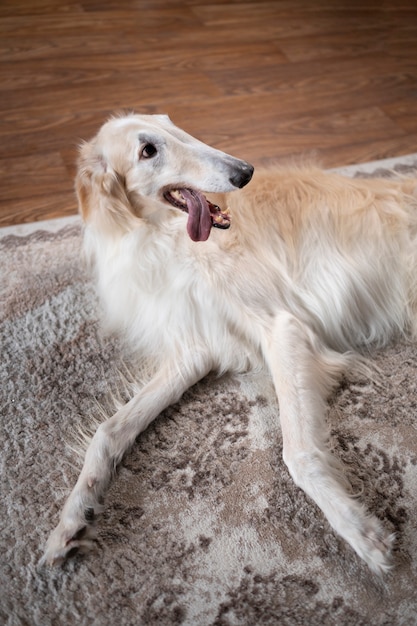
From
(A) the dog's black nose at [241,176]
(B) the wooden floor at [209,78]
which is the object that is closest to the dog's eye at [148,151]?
(A) the dog's black nose at [241,176]

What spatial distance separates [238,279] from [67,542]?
82 cm

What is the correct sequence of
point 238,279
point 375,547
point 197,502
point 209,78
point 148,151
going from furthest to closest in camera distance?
point 209,78, point 238,279, point 148,151, point 197,502, point 375,547

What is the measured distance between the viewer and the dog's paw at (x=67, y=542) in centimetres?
135

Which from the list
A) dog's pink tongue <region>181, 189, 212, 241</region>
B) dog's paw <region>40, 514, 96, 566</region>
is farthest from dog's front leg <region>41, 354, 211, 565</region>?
dog's pink tongue <region>181, 189, 212, 241</region>

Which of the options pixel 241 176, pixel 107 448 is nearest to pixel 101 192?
pixel 241 176

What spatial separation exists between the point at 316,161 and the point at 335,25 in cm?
157

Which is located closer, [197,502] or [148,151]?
[197,502]

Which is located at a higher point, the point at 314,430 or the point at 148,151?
the point at 148,151

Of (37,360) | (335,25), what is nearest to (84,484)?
(37,360)

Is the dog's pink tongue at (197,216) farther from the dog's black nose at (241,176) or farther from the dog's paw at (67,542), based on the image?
the dog's paw at (67,542)

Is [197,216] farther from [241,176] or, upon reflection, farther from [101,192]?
[101,192]

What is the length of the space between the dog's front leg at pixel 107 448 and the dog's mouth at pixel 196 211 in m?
0.37

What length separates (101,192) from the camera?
1.61 m

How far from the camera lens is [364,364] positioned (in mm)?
1786
